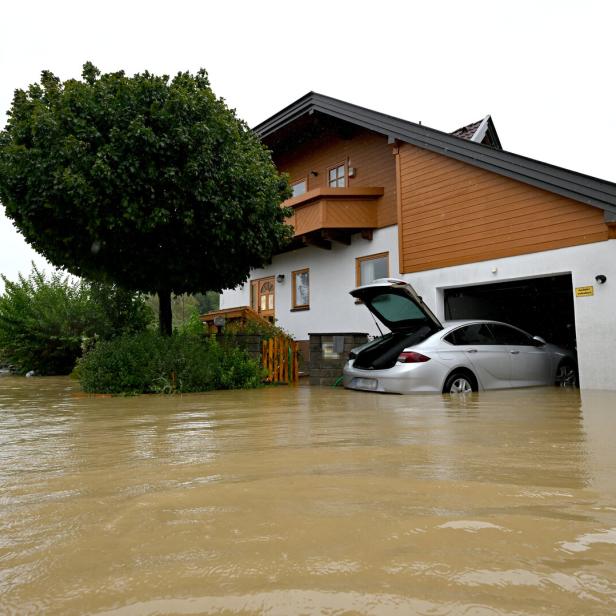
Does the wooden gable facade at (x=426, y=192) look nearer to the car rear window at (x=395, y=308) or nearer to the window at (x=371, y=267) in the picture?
the window at (x=371, y=267)

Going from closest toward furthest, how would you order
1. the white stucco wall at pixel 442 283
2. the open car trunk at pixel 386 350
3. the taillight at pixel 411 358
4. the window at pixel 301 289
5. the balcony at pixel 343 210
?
the taillight at pixel 411 358
the open car trunk at pixel 386 350
the white stucco wall at pixel 442 283
the balcony at pixel 343 210
the window at pixel 301 289

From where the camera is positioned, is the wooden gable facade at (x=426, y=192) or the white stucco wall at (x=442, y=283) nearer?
the white stucco wall at (x=442, y=283)

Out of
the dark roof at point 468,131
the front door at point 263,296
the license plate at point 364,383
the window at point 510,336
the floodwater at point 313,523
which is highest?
the dark roof at point 468,131

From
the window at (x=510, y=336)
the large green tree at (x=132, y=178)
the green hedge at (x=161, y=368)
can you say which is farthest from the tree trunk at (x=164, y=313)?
the window at (x=510, y=336)

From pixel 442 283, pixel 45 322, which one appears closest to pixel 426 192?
pixel 442 283

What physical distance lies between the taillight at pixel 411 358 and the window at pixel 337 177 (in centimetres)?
902

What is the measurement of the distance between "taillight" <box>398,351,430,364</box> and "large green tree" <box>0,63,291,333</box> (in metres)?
4.39

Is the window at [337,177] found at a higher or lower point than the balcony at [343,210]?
higher

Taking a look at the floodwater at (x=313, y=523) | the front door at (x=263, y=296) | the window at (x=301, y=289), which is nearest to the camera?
the floodwater at (x=313, y=523)

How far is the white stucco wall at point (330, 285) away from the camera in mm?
14310

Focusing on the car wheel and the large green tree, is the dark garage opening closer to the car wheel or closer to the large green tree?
the car wheel

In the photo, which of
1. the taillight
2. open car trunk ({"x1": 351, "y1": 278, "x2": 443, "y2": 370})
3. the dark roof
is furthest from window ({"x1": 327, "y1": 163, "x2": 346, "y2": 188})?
the taillight

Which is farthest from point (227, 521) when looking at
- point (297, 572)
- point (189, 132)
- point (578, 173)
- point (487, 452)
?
point (578, 173)

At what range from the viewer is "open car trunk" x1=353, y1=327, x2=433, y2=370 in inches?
333
